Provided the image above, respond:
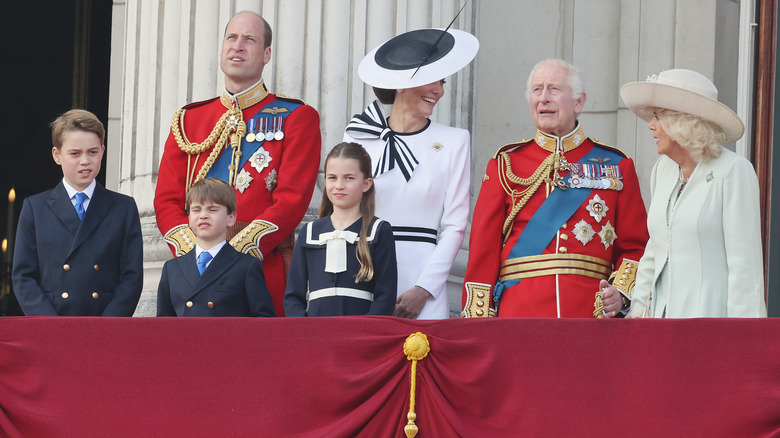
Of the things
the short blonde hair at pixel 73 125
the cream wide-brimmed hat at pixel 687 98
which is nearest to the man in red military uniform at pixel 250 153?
the short blonde hair at pixel 73 125

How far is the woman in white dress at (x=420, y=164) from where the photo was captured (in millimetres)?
5543

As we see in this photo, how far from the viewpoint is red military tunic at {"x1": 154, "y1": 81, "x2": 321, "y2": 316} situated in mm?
5480

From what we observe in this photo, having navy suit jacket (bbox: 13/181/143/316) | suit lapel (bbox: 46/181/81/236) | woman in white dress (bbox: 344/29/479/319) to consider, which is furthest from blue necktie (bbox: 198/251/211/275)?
woman in white dress (bbox: 344/29/479/319)

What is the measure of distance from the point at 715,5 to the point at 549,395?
12.5 ft

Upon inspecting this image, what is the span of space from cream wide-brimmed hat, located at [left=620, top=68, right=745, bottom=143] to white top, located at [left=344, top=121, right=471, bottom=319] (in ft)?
2.84

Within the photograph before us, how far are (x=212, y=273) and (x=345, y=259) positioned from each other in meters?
0.48

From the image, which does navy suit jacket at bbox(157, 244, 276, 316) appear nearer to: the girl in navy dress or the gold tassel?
the girl in navy dress

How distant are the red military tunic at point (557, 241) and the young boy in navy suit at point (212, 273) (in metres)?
0.86

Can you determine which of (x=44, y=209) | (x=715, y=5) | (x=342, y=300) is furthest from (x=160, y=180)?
(x=715, y=5)

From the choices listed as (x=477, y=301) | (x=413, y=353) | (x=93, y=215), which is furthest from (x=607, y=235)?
(x=93, y=215)

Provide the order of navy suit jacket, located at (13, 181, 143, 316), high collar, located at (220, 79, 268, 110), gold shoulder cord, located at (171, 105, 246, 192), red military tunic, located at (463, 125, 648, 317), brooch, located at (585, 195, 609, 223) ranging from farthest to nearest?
high collar, located at (220, 79, 268, 110)
gold shoulder cord, located at (171, 105, 246, 192)
brooch, located at (585, 195, 609, 223)
red military tunic, located at (463, 125, 648, 317)
navy suit jacket, located at (13, 181, 143, 316)

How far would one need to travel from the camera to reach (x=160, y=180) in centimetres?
581

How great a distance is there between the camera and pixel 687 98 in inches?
196

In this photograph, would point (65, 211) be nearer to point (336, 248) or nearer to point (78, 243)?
point (78, 243)
